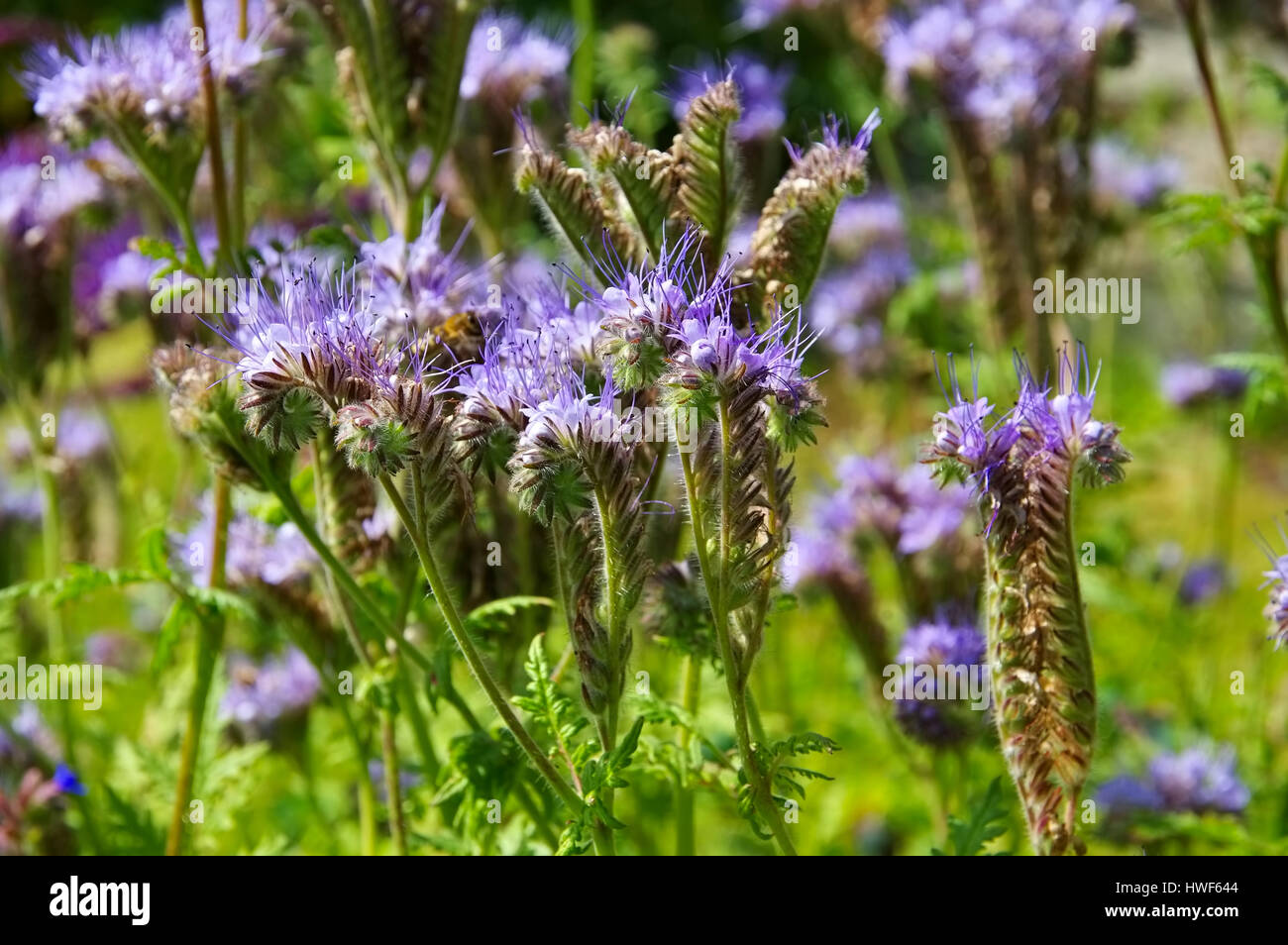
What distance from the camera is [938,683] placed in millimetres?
3684

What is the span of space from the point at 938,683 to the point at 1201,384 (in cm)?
287

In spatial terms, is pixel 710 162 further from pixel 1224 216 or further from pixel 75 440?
pixel 75 440

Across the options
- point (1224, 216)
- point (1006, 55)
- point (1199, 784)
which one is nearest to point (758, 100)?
point (1006, 55)

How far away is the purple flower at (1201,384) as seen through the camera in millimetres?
5828

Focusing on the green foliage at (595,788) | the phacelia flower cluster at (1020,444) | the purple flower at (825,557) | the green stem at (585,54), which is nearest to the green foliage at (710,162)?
the phacelia flower cluster at (1020,444)

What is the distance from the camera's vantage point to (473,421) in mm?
2504

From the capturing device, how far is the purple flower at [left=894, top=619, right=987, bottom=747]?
3.65 meters

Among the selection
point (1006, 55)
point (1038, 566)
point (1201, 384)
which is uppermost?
point (1006, 55)

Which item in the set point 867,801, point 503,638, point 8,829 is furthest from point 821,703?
point 8,829

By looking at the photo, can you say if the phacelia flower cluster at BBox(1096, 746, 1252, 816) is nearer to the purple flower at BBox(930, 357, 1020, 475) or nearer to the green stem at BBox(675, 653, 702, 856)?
the green stem at BBox(675, 653, 702, 856)

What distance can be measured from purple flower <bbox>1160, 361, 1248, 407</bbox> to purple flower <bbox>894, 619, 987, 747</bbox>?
2668 mm

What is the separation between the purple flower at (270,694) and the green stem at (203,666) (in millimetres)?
717

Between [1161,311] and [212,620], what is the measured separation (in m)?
9.60

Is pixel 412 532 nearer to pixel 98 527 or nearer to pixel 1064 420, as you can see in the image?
pixel 1064 420
